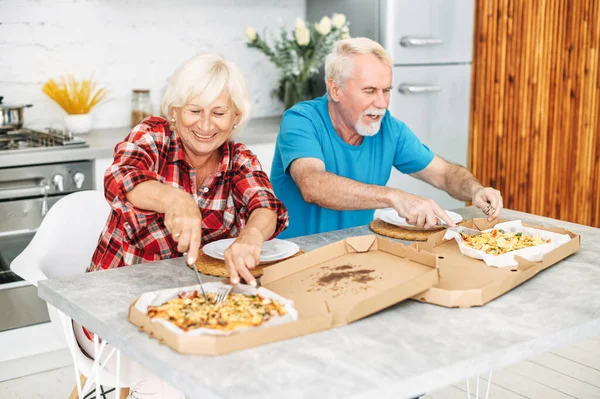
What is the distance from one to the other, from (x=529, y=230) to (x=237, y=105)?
0.88 metres

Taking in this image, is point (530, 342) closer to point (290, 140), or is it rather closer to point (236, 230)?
point (236, 230)

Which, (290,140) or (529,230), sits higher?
(290,140)

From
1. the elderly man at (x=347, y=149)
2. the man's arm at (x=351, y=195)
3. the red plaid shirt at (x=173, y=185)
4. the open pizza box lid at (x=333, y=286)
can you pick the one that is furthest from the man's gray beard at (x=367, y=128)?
the open pizza box lid at (x=333, y=286)

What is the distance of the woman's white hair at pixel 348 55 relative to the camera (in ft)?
8.59

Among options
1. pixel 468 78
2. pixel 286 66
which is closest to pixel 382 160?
pixel 286 66

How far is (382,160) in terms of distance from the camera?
280 cm

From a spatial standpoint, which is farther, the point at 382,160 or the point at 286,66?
the point at 286,66

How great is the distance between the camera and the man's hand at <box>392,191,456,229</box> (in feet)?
6.93

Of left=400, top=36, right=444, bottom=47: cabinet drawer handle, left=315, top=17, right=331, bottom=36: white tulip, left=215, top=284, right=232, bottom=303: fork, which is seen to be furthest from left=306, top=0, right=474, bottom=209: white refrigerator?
left=215, top=284, right=232, bottom=303: fork

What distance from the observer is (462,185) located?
2.65 metres

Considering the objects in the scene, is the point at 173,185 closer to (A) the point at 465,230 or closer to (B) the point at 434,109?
(A) the point at 465,230

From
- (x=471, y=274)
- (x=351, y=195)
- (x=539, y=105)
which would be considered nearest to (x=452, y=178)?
(x=351, y=195)

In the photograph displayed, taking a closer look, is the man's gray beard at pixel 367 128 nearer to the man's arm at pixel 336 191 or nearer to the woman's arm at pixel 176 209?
the man's arm at pixel 336 191

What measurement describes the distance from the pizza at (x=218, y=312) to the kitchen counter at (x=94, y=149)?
5.38ft
